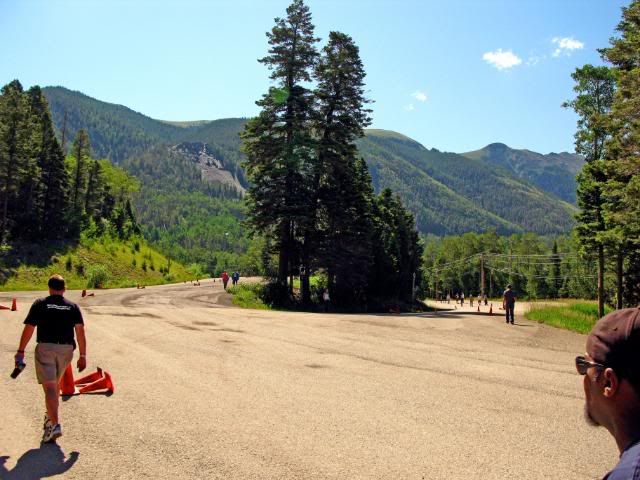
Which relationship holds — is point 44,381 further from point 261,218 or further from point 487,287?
point 487,287

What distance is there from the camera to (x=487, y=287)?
13400 centimetres

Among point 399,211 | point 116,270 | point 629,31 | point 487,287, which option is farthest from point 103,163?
point 487,287

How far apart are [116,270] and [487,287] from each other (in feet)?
331

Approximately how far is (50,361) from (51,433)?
926mm

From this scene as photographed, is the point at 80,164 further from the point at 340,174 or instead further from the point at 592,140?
the point at 592,140

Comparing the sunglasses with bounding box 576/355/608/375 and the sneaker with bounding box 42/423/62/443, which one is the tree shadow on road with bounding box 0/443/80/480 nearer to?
the sneaker with bounding box 42/423/62/443

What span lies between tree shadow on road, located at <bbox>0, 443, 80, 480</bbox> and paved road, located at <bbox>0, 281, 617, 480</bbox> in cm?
2

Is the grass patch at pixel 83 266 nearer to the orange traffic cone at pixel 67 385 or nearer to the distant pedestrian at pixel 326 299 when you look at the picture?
the distant pedestrian at pixel 326 299

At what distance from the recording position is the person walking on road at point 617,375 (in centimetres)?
201

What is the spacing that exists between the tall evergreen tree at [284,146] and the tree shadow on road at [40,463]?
95.3 ft

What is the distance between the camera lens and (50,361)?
6.86 m

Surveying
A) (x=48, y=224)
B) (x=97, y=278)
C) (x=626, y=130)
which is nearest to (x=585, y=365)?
(x=626, y=130)

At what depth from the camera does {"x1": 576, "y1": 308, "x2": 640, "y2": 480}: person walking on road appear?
2012 millimetres

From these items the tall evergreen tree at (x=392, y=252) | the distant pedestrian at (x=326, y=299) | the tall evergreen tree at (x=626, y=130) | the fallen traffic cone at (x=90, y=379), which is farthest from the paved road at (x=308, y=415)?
the tall evergreen tree at (x=392, y=252)
